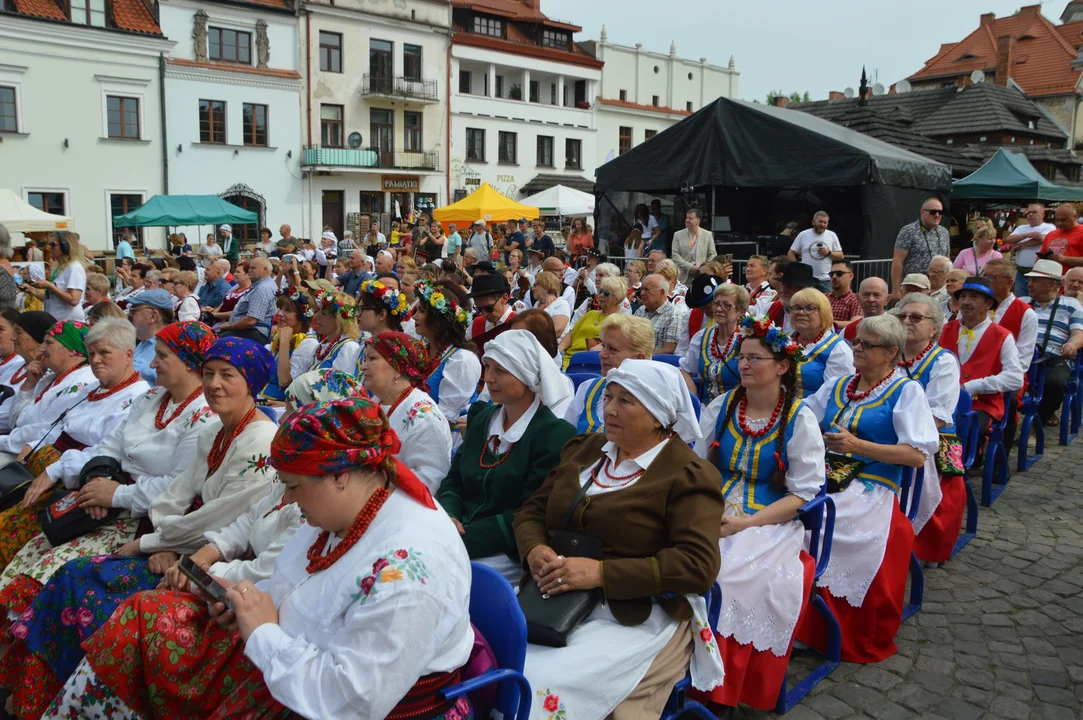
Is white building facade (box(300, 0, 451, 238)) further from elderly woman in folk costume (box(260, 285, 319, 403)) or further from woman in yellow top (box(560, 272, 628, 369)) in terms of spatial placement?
woman in yellow top (box(560, 272, 628, 369))

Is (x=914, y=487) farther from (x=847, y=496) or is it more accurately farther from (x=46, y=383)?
(x=46, y=383)

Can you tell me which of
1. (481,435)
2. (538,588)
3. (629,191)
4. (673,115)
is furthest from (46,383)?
(673,115)

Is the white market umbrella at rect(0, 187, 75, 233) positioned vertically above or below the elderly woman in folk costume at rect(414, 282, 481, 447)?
above

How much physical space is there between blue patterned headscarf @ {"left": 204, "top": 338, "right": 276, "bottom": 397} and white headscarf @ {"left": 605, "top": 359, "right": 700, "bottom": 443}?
1.58 m

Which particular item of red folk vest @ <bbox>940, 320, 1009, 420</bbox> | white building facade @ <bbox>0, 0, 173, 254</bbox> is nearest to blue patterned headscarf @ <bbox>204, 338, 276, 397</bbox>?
red folk vest @ <bbox>940, 320, 1009, 420</bbox>

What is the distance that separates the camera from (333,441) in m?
2.22

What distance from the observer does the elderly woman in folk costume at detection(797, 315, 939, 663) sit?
3.92 m

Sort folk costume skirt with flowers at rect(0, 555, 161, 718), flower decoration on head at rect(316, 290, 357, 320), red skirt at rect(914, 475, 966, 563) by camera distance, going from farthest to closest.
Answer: flower decoration on head at rect(316, 290, 357, 320) → red skirt at rect(914, 475, 966, 563) → folk costume skirt with flowers at rect(0, 555, 161, 718)

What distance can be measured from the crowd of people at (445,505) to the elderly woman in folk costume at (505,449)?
13 mm

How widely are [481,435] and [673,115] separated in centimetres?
5038

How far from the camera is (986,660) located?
13.0ft


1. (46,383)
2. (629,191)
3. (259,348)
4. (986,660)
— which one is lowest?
(986,660)

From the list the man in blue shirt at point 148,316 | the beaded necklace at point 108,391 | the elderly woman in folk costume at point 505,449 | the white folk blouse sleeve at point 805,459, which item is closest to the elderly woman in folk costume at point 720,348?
the white folk blouse sleeve at point 805,459

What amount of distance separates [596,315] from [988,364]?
3.13 metres
